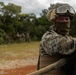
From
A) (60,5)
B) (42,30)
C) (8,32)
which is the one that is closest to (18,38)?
(8,32)

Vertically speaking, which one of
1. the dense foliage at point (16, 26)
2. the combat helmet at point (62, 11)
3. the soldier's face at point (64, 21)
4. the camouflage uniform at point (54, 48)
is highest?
the combat helmet at point (62, 11)

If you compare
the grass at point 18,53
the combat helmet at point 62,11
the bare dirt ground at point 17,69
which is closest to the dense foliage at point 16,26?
the grass at point 18,53

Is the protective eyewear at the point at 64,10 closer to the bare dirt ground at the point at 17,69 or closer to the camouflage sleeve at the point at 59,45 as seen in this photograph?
the camouflage sleeve at the point at 59,45

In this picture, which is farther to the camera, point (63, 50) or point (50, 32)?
point (50, 32)

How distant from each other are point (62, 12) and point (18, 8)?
55.5 meters

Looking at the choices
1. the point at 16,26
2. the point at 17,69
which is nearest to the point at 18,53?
the point at 17,69

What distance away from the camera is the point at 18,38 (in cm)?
5203

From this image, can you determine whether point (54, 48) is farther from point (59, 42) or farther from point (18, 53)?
point (18, 53)

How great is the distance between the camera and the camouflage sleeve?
1665mm

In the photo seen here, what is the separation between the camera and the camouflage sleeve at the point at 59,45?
167 cm

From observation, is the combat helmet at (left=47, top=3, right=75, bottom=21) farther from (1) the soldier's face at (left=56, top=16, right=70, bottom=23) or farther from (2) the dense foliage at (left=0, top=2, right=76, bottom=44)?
(2) the dense foliage at (left=0, top=2, right=76, bottom=44)

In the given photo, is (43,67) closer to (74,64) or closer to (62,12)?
(74,64)

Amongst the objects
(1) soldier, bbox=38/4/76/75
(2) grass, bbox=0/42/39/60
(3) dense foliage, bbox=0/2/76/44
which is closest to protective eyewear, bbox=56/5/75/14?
(1) soldier, bbox=38/4/76/75

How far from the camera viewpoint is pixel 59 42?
168 cm
